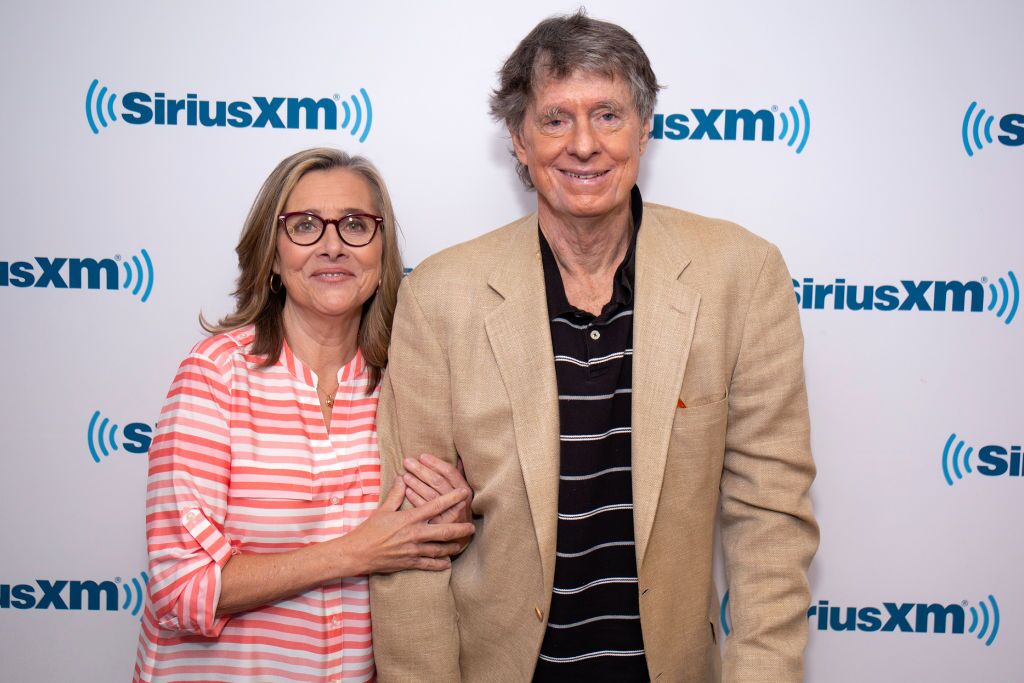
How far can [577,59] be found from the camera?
1601 millimetres

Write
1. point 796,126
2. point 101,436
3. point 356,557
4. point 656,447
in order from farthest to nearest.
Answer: point 101,436 < point 796,126 < point 356,557 < point 656,447

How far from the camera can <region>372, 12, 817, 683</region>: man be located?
1.58 meters

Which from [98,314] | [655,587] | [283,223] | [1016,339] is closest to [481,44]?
[283,223]

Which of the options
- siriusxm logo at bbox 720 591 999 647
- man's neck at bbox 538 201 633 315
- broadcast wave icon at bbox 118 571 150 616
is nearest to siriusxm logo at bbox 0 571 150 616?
broadcast wave icon at bbox 118 571 150 616

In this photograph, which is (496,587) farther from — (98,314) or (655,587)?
(98,314)

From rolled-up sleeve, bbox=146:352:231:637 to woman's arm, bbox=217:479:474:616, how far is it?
1.9 inches

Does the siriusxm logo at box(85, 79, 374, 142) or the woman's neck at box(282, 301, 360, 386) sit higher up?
the siriusxm logo at box(85, 79, 374, 142)

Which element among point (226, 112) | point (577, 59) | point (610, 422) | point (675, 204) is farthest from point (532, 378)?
point (226, 112)

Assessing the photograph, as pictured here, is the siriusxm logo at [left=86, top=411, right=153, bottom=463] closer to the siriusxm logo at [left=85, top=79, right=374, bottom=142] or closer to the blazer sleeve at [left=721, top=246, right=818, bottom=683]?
the siriusxm logo at [left=85, top=79, right=374, bottom=142]

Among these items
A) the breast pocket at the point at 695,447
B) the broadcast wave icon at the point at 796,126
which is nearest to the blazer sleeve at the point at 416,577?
the breast pocket at the point at 695,447

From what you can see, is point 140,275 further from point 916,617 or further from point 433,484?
point 916,617

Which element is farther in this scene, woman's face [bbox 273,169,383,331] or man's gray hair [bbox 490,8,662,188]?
woman's face [bbox 273,169,383,331]

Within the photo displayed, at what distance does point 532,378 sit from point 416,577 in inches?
20.3

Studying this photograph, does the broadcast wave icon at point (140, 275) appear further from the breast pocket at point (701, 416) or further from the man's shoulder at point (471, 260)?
the breast pocket at point (701, 416)
